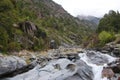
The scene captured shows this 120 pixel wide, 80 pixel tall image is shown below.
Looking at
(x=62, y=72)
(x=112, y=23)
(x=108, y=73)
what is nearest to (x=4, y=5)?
(x=62, y=72)

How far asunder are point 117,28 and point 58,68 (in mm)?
73886

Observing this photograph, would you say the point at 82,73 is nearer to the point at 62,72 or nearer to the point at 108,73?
the point at 62,72

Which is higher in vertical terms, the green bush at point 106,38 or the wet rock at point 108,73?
the green bush at point 106,38

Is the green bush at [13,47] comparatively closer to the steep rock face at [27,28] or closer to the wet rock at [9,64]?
the steep rock face at [27,28]

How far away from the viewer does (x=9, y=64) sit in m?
26.7

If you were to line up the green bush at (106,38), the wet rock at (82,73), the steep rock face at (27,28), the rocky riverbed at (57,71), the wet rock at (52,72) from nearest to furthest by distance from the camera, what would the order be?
1. the rocky riverbed at (57,71)
2. the wet rock at (52,72)
3. the wet rock at (82,73)
4. the steep rock face at (27,28)
5. the green bush at (106,38)

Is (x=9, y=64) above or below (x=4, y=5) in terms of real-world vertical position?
below

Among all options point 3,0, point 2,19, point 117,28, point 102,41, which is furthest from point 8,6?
point 117,28

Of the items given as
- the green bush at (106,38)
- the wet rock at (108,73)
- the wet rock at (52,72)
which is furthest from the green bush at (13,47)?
the green bush at (106,38)

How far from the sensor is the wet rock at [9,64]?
25969mm

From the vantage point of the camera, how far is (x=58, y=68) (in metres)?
30.1

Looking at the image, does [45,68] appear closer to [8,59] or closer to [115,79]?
[8,59]

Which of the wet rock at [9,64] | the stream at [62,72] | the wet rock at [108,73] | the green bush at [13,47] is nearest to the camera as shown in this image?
the wet rock at [9,64]

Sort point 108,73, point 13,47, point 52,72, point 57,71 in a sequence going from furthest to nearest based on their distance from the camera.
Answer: point 13,47
point 108,73
point 57,71
point 52,72
